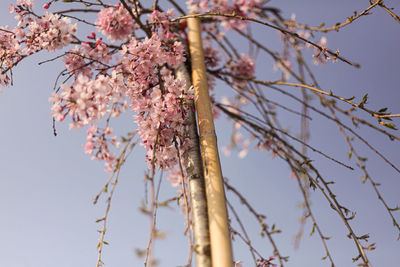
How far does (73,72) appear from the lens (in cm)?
103

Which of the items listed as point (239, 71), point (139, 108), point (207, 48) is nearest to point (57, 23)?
point (139, 108)

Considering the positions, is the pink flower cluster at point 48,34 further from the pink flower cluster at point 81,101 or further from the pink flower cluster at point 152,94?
the pink flower cluster at point 81,101

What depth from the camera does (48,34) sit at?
37.3 inches

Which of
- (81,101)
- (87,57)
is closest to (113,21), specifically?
(87,57)

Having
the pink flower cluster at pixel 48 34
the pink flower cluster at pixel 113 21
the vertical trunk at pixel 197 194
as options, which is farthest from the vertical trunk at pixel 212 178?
the pink flower cluster at pixel 48 34

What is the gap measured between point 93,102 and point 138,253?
40 centimetres

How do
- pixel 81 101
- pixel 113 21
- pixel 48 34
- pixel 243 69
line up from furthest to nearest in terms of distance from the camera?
pixel 243 69, pixel 113 21, pixel 48 34, pixel 81 101

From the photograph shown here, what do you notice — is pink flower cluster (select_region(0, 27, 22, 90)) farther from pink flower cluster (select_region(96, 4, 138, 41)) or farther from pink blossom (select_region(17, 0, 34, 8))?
pink flower cluster (select_region(96, 4, 138, 41))

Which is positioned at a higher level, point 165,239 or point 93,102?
point 93,102

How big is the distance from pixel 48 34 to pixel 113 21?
24 centimetres

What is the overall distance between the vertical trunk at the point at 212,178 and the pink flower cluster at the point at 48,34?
47 cm

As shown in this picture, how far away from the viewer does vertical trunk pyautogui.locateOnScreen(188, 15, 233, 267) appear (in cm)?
72

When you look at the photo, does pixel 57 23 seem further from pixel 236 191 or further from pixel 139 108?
pixel 236 191

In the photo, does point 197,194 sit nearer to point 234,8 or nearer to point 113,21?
point 113,21
